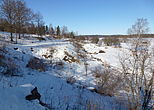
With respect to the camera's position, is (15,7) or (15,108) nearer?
(15,108)

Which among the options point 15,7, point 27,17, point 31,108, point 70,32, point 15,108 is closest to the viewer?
point 15,108

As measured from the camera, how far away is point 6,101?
3.22 meters

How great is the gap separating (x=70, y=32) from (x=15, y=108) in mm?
72745

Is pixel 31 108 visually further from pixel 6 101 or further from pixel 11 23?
pixel 11 23

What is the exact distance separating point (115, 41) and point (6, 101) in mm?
50395

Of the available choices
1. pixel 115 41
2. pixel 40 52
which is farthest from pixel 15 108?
pixel 115 41

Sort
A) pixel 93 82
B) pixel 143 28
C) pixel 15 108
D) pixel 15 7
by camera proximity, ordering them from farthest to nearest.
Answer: pixel 143 28
pixel 15 7
pixel 93 82
pixel 15 108

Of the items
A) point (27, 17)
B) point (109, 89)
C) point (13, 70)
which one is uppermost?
point (27, 17)

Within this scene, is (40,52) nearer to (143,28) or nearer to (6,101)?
(6,101)

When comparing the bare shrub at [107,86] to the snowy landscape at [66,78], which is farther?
the bare shrub at [107,86]

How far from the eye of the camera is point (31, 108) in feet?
11.5

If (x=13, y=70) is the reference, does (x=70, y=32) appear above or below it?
above

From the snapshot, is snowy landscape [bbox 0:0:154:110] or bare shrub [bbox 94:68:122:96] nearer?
snowy landscape [bbox 0:0:154:110]

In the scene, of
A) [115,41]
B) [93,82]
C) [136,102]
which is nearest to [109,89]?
[93,82]
